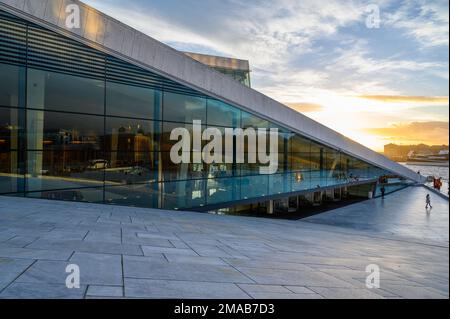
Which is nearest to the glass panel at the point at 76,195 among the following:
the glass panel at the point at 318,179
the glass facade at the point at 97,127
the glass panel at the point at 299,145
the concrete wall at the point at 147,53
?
the glass facade at the point at 97,127

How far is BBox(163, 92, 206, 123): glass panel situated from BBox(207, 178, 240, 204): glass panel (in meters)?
3.63

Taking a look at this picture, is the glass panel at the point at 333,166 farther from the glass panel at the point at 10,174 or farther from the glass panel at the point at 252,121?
the glass panel at the point at 10,174

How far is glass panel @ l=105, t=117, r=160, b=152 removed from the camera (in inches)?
619

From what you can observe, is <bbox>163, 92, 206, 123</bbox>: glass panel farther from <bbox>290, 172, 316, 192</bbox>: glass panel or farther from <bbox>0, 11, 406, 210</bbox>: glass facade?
<bbox>290, 172, 316, 192</bbox>: glass panel

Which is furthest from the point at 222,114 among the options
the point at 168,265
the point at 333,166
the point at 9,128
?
the point at 168,265

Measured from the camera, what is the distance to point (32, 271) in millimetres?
4043

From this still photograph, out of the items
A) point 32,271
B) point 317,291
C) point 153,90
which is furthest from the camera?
point 153,90

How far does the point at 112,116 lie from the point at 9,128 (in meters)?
4.24

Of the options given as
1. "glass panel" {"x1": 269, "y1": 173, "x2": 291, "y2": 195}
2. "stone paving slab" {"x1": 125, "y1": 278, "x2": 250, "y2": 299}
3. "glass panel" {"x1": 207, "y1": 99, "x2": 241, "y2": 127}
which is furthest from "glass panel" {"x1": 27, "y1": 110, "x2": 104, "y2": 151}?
"glass panel" {"x1": 269, "y1": 173, "x2": 291, "y2": 195}

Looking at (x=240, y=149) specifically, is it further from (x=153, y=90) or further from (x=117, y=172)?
(x=117, y=172)

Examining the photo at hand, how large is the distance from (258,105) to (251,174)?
4.53 metres

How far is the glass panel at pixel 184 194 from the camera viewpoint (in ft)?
57.2

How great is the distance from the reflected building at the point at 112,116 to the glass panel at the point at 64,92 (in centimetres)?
4
